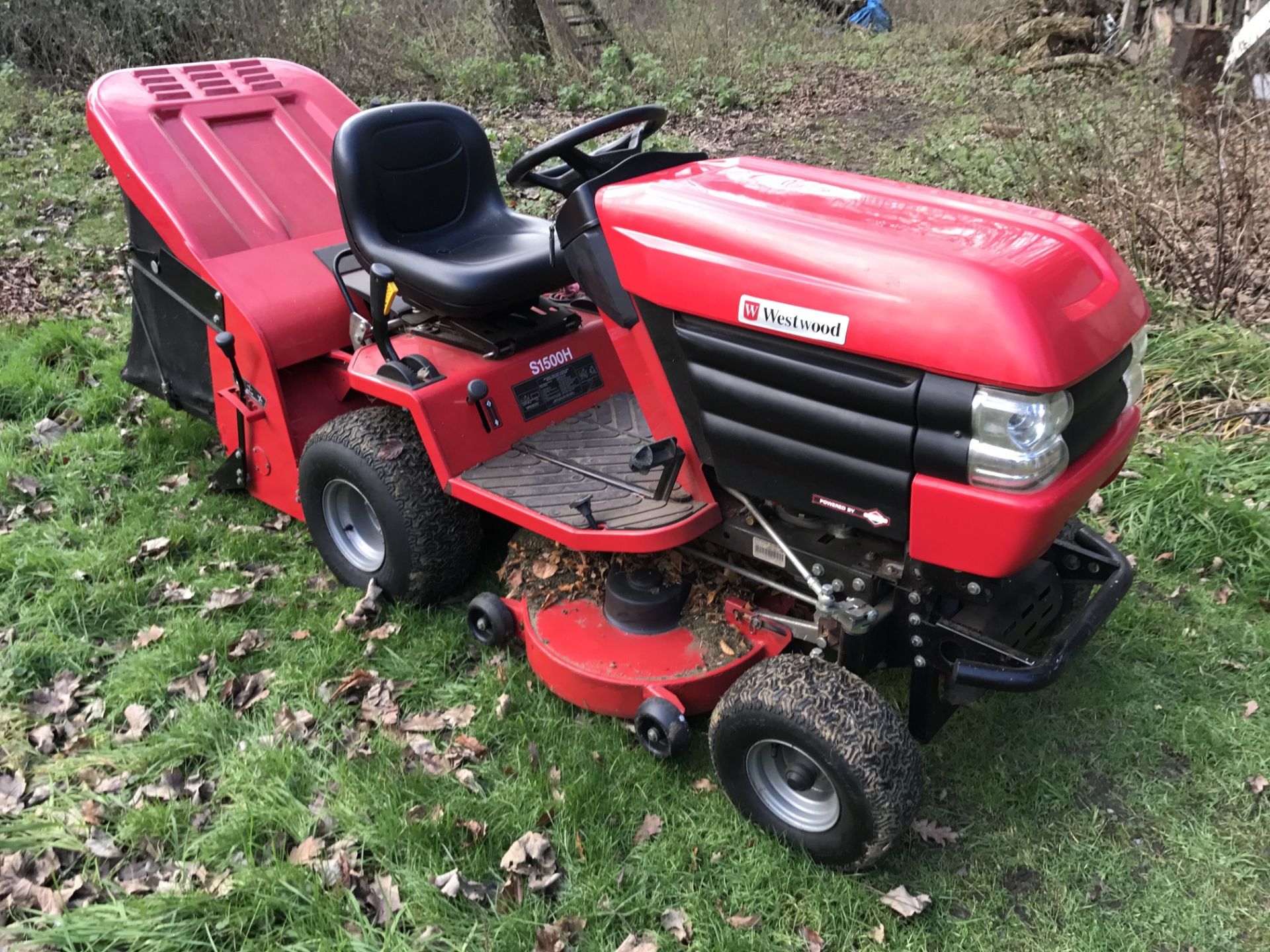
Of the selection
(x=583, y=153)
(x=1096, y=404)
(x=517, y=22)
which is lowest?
(x=517, y=22)

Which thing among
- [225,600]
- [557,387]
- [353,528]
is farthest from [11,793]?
[557,387]

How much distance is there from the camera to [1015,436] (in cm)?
188

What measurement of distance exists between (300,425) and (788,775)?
2.12 metres

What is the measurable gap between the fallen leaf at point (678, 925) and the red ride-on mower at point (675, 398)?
0.32 m

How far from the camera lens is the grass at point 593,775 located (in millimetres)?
2336

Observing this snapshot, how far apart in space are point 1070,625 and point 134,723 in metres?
2.53

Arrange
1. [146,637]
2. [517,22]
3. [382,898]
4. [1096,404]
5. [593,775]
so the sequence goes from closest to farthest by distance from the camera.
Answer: [1096,404]
[382,898]
[593,775]
[146,637]
[517,22]

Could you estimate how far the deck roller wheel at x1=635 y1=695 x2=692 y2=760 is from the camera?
2549 millimetres

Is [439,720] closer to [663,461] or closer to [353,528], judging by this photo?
[353,528]

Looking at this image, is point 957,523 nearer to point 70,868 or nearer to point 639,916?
point 639,916

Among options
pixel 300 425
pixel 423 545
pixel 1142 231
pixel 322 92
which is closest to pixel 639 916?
pixel 423 545

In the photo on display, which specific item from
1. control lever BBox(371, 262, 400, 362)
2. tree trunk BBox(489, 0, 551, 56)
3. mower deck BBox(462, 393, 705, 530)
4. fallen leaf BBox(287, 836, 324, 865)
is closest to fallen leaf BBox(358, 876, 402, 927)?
fallen leaf BBox(287, 836, 324, 865)

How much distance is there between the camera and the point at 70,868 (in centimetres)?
Answer: 251

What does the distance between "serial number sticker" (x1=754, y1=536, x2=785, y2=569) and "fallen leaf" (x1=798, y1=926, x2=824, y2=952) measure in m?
0.83
